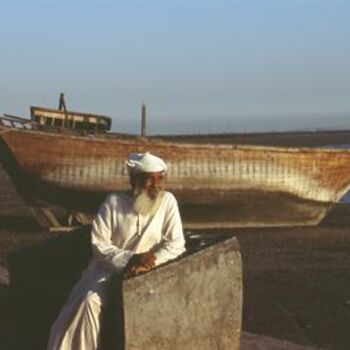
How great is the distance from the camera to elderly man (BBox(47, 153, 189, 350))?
4.89 metres

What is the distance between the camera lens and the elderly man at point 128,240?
489 centimetres

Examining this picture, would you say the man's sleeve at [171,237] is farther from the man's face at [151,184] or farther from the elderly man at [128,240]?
the man's face at [151,184]

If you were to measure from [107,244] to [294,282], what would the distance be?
16.1ft

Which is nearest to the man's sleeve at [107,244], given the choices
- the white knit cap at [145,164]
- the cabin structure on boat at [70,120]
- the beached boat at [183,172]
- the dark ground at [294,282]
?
the white knit cap at [145,164]

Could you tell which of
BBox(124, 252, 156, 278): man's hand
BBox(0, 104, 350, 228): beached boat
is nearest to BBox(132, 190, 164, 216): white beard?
BBox(124, 252, 156, 278): man's hand

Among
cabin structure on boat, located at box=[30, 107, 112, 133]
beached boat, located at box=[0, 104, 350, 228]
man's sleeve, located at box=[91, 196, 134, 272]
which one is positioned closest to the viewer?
man's sleeve, located at box=[91, 196, 134, 272]

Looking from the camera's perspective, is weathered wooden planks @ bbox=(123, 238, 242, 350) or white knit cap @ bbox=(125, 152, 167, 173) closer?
weathered wooden planks @ bbox=(123, 238, 242, 350)

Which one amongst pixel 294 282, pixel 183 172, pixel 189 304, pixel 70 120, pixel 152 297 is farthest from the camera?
pixel 70 120

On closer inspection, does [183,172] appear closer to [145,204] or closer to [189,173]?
[189,173]

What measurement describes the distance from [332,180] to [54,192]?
539 cm

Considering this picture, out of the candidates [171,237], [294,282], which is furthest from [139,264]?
[294,282]

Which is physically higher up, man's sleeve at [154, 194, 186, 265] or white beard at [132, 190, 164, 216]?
white beard at [132, 190, 164, 216]

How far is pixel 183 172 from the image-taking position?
15.2m

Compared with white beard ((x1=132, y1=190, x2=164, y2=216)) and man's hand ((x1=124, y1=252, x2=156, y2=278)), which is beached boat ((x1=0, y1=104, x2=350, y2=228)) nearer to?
white beard ((x1=132, y1=190, x2=164, y2=216))
